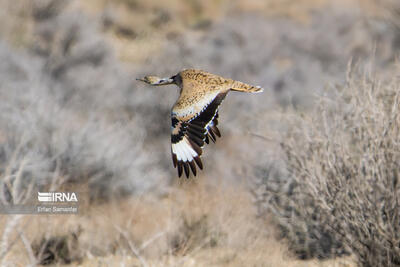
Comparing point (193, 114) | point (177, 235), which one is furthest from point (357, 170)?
point (177, 235)

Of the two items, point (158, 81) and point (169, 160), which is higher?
point (158, 81)

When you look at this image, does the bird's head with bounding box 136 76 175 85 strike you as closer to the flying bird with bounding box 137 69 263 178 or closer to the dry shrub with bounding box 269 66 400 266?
the flying bird with bounding box 137 69 263 178

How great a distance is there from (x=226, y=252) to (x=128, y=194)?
2.59 m

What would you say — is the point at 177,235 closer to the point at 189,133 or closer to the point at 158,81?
the point at 158,81

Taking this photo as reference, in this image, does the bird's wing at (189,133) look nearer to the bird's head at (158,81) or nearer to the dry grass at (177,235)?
the bird's head at (158,81)

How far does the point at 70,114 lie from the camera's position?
8.20 meters

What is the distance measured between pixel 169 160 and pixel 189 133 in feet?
16.2

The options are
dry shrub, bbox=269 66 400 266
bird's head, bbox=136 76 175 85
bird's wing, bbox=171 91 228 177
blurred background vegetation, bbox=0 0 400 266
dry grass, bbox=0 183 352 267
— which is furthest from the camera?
dry grass, bbox=0 183 352 267

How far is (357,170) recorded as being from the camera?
4.80 m

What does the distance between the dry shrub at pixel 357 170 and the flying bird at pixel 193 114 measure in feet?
2.82

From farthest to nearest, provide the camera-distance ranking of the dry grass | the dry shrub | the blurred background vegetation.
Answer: the dry grass, the blurred background vegetation, the dry shrub

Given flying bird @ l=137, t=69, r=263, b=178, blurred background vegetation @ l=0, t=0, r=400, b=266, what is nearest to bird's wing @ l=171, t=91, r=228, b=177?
flying bird @ l=137, t=69, r=263, b=178

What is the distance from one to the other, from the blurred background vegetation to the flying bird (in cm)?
70

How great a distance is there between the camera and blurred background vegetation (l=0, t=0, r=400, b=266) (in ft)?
15.8
